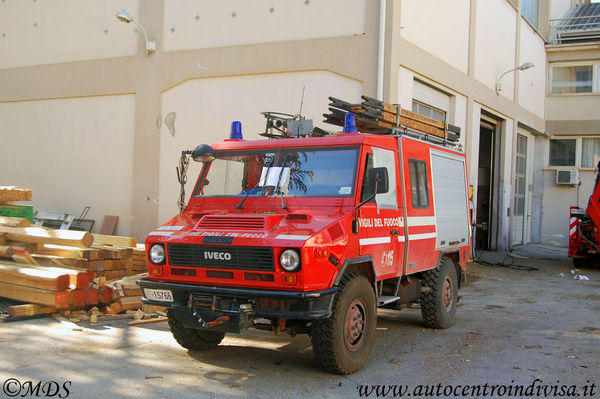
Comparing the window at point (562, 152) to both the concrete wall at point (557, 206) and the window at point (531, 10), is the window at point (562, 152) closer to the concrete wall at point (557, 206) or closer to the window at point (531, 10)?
the concrete wall at point (557, 206)

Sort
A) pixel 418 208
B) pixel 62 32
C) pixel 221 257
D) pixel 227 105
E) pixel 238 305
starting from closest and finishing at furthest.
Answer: pixel 238 305
pixel 221 257
pixel 418 208
pixel 227 105
pixel 62 32

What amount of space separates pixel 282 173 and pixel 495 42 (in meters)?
14.0

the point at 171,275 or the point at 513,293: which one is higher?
the point at 171,275

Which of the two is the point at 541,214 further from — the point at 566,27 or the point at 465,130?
the point at 465,130

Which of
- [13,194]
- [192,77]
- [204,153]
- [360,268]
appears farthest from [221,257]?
[192,77]

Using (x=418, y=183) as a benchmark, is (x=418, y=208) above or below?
below

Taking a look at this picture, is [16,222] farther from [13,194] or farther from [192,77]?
[192,77]

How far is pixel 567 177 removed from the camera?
74.4 feet

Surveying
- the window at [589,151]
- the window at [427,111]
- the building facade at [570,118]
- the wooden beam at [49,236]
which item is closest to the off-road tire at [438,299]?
the wooden beam at [49,236]

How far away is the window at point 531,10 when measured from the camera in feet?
69.8

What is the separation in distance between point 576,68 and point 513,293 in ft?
51.9

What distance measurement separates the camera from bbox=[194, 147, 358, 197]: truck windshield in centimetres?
607

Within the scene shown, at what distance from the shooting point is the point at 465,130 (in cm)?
1591

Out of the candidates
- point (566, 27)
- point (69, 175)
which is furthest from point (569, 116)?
point (69, 175)
